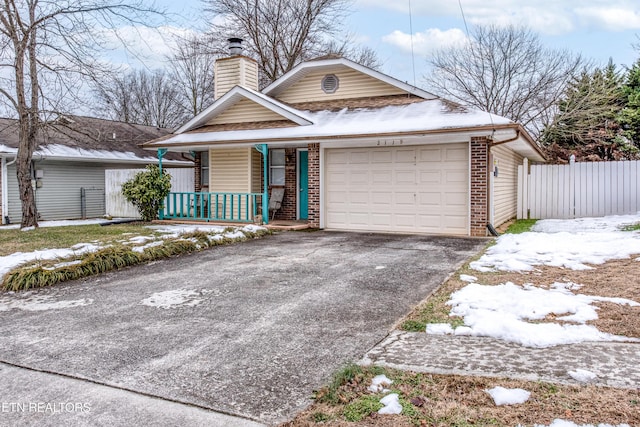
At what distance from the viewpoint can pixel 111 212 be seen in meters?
17.4

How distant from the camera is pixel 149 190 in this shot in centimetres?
1422

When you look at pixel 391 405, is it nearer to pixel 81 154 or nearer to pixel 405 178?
pixel 405 178

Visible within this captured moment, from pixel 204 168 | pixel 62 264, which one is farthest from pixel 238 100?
pixel 62 264

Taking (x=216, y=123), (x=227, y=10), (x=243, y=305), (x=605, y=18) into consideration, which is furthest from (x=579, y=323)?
(x=227, y=10)

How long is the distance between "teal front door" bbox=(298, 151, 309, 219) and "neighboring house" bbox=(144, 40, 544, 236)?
1.2 inches

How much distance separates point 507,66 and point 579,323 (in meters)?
26.9

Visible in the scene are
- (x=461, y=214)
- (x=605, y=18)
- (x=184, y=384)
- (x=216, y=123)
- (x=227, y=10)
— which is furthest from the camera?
(x=227, y=10)

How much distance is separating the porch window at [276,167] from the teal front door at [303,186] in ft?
1.86

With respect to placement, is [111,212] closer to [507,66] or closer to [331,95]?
[331,95]

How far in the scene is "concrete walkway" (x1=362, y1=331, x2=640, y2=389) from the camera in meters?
3.22

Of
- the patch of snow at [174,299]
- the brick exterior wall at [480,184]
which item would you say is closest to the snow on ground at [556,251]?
the brick exterior wall at [480,184]

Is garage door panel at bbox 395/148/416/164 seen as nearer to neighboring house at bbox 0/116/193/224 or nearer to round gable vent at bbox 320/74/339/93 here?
round gable vent at bbox 320/74/339/93

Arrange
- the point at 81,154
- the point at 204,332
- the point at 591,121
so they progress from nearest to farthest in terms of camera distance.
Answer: the point at 204,332 < the point at 81,154 < the point at 591,121

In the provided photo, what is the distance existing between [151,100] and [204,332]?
3765 centimetres
